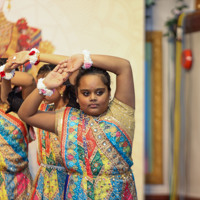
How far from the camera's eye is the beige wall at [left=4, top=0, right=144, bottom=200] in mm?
1864

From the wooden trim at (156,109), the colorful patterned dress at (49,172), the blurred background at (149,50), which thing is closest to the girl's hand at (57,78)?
the colorful patterned dress at (49,172)

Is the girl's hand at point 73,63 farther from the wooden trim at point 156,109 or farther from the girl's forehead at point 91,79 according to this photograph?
the wooden trim at point 156,109

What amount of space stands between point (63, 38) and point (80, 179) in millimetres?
853

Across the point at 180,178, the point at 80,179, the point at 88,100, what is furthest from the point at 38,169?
the point at 180,178

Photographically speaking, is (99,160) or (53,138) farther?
(53,138)

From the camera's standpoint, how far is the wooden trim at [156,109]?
3035 mm

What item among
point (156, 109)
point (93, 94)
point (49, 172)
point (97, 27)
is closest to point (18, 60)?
point (93, 94)

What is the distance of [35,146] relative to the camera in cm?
184

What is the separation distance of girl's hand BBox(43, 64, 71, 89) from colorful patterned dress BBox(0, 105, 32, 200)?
1.34 feet

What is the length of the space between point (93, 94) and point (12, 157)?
0.53 metres

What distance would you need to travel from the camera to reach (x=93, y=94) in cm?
131

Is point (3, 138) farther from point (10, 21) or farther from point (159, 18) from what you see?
point (159, 18)

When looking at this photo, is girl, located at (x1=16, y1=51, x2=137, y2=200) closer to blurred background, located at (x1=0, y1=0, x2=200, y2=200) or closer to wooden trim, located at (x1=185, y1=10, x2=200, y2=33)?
blurred background, located at (x1=0, y1=0, x2=200, y2=200)

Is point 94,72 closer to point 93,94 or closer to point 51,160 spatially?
point 93,94
